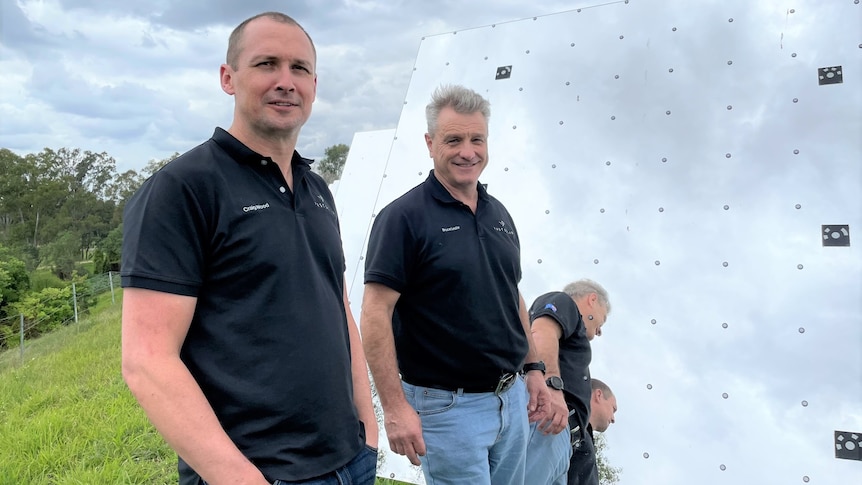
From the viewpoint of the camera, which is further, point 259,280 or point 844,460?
point 844,460

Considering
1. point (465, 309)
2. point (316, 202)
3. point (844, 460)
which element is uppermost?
point (316, 202)

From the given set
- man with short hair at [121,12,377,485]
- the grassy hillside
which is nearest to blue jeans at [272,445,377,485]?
man with short hair at [121,12,377,485]

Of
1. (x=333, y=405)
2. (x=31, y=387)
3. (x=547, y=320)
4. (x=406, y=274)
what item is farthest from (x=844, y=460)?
(x=31, y=387)

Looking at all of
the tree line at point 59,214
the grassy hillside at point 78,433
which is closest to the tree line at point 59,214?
the tree line at point 59,214

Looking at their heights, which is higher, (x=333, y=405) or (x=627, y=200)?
(x=627, y=200)

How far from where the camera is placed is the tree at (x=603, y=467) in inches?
94.3

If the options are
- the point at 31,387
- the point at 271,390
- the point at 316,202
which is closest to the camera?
the point at 271,390

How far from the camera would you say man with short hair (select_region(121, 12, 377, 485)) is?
3.07 ft

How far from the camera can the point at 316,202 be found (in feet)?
4.23

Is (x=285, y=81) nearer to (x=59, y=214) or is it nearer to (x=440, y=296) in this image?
(x=440, y=296)

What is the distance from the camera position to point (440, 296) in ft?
5.63

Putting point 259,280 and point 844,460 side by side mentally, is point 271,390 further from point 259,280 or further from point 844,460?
point 844,460

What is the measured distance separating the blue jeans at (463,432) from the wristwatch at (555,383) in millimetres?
283

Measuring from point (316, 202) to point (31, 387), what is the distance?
7109 mm
